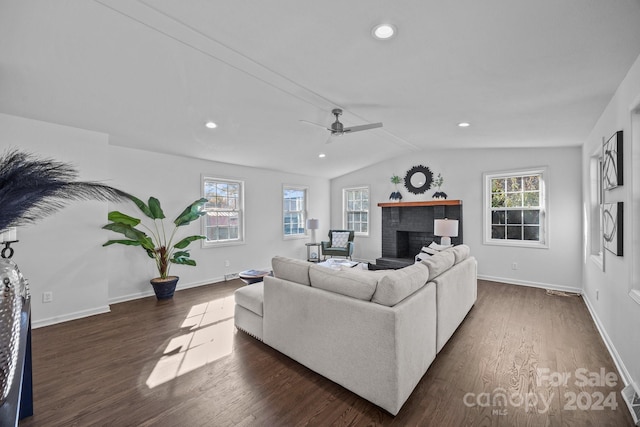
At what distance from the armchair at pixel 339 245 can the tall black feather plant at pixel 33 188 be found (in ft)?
20.0

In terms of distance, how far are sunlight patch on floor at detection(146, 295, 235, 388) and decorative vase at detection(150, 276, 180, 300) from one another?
0.67 m

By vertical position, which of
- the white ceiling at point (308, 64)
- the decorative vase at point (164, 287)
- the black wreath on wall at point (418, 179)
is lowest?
the decorative vase at point (164, 287)

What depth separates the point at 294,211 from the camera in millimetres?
7172

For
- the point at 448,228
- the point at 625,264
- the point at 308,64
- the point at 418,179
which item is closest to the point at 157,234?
the point at 308,64

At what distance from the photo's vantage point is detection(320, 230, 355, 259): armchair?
22.0 ft

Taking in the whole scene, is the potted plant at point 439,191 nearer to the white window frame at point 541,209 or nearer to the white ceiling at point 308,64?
the white window frame at point 541,209

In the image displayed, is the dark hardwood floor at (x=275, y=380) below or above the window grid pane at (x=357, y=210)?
below

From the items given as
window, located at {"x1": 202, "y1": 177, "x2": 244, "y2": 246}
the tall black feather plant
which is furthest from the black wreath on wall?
the tall black feather plant

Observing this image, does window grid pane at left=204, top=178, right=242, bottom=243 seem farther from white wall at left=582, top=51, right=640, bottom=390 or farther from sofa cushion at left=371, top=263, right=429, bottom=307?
white wall at left=582, top=51, right=640, bottom=390

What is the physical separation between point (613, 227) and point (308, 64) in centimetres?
310

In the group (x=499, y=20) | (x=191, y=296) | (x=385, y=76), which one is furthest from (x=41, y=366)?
(x=499, y=20)

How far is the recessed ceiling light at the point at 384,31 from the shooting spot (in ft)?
6.57

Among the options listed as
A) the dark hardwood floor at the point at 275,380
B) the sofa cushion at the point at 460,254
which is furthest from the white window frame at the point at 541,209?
the sofa cushion at the point at 460,254

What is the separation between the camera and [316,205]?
25.1 ft
